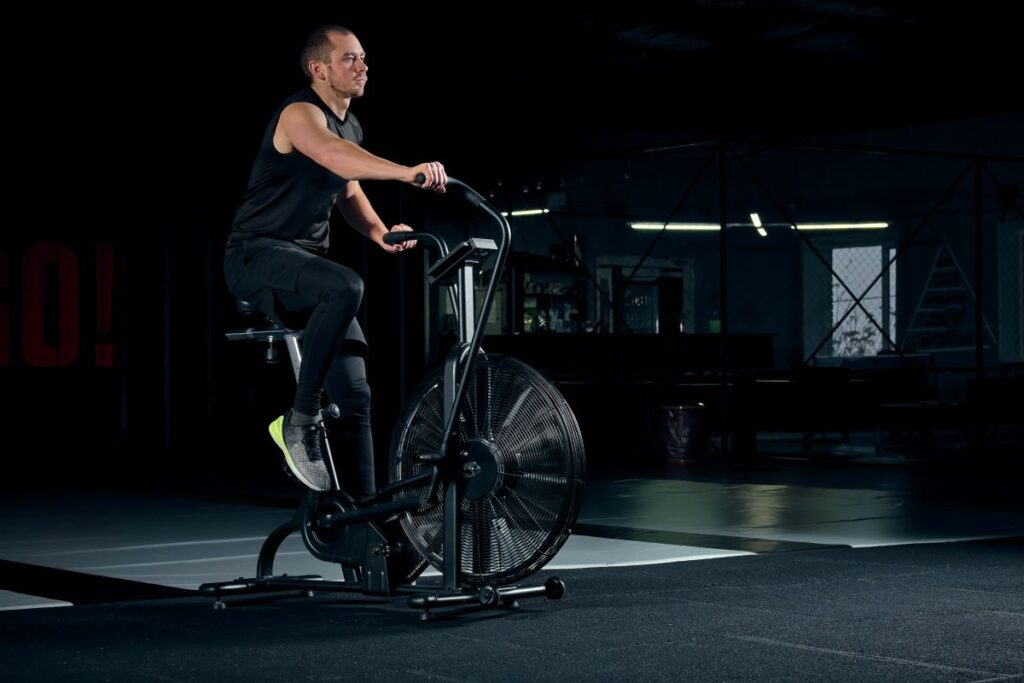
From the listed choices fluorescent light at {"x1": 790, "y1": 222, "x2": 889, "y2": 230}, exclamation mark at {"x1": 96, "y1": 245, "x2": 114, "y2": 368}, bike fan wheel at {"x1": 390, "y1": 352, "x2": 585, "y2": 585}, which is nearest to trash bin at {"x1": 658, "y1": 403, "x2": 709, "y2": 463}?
exclamation mark at {"x1": 96, "y1": 245, "x2": 114, "y2": 368}

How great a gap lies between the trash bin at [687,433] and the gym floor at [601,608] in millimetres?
3318

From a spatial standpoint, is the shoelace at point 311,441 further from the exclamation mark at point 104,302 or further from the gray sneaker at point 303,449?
the exclamation mark at point 104,302

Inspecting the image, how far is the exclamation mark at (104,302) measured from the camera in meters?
9.60

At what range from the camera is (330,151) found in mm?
2967

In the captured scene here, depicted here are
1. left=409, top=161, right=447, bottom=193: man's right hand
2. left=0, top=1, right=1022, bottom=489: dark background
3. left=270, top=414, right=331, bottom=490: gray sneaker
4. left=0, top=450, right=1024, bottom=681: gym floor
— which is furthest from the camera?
left=0, top=1, right=1022, bottom=489: dark background

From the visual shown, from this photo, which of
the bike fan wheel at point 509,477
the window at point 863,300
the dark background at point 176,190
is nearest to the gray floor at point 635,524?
the bike fan wheel at point 509,477

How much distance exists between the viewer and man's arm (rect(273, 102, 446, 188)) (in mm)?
2861

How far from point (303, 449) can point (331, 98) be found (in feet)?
2.53

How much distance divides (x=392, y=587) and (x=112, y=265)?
22.9 ft

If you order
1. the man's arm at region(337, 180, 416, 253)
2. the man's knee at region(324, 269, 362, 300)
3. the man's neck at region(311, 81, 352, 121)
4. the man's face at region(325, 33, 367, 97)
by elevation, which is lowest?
the man's knee at region(324, 269, 362, 300)

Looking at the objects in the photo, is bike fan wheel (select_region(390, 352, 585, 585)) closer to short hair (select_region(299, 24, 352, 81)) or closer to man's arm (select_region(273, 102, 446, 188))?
man's arm (select_region(273, 102, 446, 188))

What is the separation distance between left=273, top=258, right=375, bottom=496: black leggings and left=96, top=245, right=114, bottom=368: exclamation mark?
677cm

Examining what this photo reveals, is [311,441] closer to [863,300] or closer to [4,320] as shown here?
[4,320]

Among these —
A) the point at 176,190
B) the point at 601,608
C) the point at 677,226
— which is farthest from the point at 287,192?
the point at 677,226
